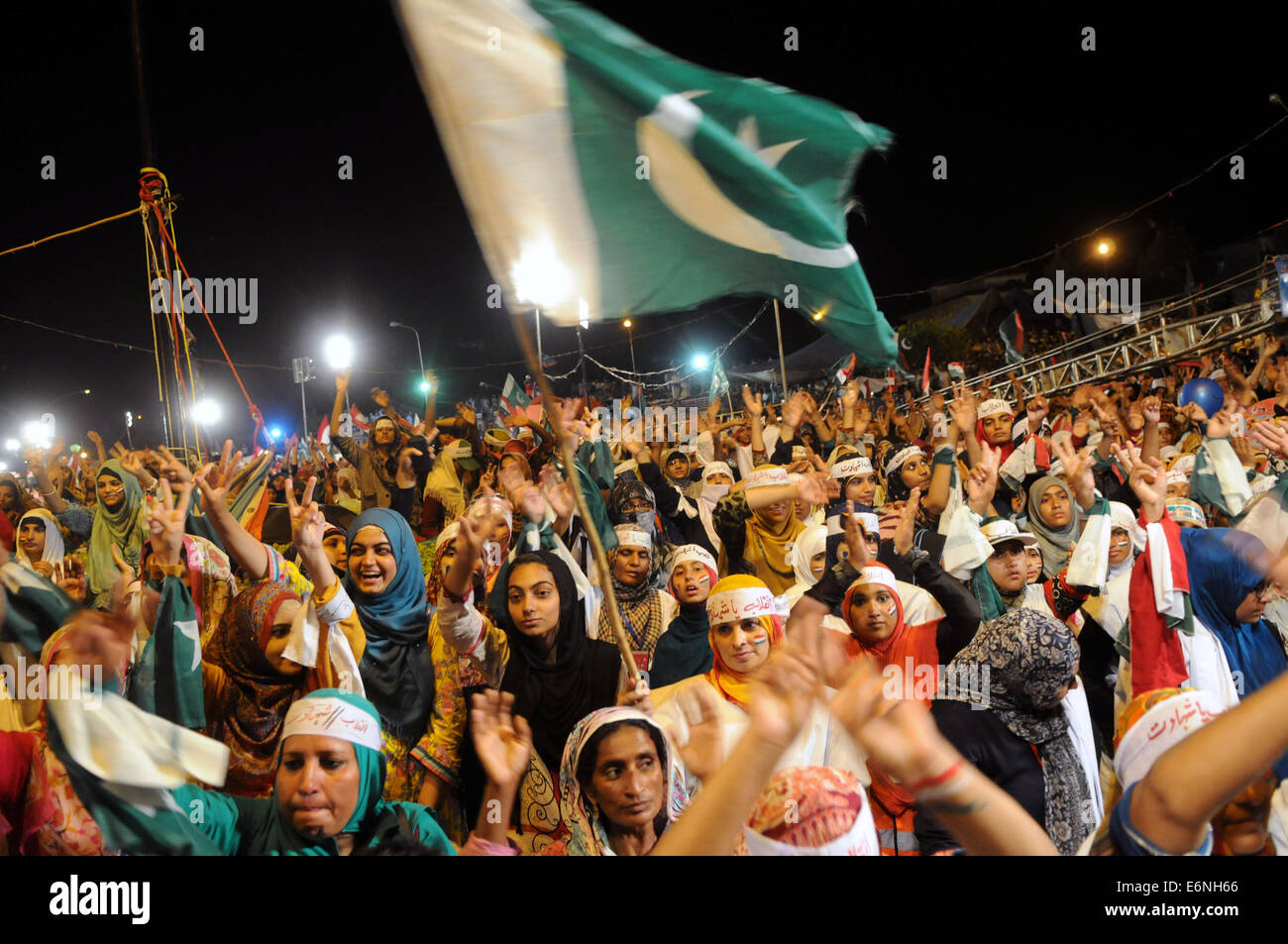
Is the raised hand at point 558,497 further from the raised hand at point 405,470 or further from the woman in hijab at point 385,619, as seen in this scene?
the raised hand at point 405,470

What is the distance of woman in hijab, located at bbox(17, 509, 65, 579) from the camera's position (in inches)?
203

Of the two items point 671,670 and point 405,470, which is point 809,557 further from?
point 405,470

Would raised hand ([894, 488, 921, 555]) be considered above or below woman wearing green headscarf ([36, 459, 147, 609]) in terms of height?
below

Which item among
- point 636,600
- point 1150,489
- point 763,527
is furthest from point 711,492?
point 1150,489

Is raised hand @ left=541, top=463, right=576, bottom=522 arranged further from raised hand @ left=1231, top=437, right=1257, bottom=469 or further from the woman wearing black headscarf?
raised hand @ left=1231, top=437, right=1257, bottom=469

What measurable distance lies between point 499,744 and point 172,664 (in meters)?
1.48

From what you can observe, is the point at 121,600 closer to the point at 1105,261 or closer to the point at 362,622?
the point at 362,622

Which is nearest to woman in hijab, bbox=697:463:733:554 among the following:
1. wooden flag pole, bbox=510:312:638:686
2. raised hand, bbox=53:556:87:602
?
wooden flag pole, bbox=510:312:638:686

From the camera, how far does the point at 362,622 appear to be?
3262mm

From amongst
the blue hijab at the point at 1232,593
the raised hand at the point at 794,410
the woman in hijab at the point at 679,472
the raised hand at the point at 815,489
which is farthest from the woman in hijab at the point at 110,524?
the blue hijab at the point at 1232,593

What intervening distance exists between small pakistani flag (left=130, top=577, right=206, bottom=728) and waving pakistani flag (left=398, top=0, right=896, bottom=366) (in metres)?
1.69

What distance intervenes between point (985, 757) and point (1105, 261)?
75.7ft

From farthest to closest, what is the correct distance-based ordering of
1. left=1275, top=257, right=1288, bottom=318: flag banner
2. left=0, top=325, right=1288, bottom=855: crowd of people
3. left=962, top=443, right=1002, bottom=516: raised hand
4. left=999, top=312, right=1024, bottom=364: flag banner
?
1. left=999, top=312, right=1024, bottom=364: flag banner
2. left=1275, top=257, right=1288, bottom=318: flag banner
3. left=962, top=443, right=1002, bottom=516: raised hand
4. left=0, top=325, right=1288, bottom=855: crowd of people
